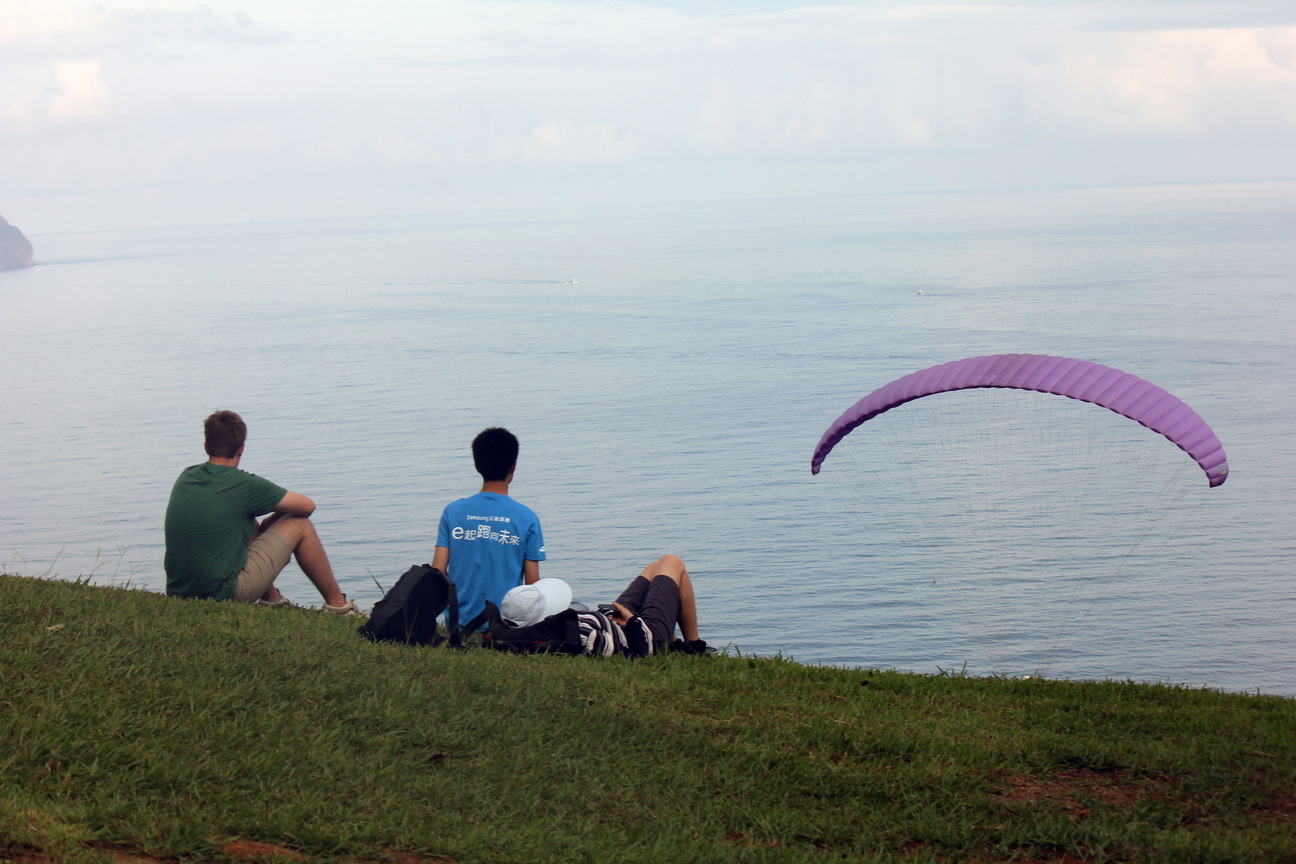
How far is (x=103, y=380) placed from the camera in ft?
323

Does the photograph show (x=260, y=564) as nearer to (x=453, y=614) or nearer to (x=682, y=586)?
(x=453, y=614)

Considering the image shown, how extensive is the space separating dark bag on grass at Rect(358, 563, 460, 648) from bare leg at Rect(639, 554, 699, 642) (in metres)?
1.57

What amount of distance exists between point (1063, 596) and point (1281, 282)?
9923 centimetres

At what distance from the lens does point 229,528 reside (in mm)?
8672

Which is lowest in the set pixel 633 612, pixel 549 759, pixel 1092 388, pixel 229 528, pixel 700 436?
pixel 549 759

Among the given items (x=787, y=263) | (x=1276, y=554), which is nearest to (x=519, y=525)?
(x=1276, y=554)

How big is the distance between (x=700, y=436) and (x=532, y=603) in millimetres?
66464

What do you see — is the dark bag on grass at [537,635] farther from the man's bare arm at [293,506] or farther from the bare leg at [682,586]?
the man's bare arm at [293,506]

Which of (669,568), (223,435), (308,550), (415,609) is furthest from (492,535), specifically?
(223,435)

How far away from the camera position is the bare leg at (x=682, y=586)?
28.5 ft

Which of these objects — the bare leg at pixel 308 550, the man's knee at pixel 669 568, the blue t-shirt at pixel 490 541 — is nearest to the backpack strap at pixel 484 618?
the blue t-shirt at pixel 490 541

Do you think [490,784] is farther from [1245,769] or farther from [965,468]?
[965,468]

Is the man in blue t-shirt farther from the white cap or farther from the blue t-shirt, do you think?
the white cap

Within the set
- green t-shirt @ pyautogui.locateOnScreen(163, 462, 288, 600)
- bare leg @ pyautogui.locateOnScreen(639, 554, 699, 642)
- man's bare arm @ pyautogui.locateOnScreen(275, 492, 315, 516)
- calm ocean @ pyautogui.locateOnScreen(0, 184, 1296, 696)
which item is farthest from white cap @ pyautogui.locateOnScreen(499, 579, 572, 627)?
calm ocean @ pyautogui.locateOnScreen(0, 184, 1296, 696)
